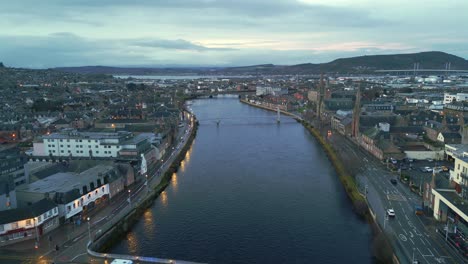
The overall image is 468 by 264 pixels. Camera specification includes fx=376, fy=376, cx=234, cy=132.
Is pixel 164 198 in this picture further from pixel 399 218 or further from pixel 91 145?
pixel 399 218

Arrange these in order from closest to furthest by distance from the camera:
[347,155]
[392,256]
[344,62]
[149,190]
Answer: [392,256]
[149,190]
[347,155]
[344,62]

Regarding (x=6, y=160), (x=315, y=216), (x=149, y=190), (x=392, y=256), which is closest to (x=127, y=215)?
(x=149, y=190)

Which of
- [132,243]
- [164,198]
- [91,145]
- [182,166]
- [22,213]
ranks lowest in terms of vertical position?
[132,243]

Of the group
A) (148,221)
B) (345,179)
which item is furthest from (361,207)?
(148,221)

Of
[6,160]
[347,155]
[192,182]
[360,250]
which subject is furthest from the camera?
[347,155]

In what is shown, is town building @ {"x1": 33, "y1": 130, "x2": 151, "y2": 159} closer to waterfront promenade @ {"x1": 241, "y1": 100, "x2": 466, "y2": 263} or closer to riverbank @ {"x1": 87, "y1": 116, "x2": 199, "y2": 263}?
riverbank @ {"x1": 87, "y1": 116, "x2": 199, "y2": 263}

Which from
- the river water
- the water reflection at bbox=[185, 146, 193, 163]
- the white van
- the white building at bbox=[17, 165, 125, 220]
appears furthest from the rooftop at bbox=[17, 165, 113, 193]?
the water reflection at bbox=[185, 146, 193, 163]

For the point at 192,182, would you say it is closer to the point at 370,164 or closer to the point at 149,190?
the point at 149,190

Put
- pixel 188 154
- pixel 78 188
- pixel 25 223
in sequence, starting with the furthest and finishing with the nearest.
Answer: pixel 188 154 → pixel 78 188 → pixel 25 223

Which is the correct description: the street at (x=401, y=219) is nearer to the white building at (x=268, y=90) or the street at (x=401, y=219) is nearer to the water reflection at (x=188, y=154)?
the water reflection at (x=188, y=154)
